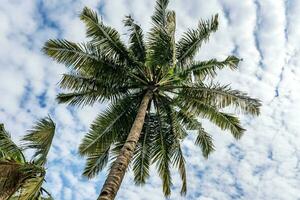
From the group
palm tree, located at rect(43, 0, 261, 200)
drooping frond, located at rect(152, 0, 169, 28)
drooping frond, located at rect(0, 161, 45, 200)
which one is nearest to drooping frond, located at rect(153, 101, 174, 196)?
palm tree, located at rect(43, 0, 261, 200)

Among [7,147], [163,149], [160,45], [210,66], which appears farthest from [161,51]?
[7,147]

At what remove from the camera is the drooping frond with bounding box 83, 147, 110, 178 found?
16.0 meters

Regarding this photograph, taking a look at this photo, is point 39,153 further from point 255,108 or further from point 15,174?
point 255,108

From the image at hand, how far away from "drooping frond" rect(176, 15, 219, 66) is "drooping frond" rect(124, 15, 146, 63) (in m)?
1.39

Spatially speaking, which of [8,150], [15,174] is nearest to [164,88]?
[8,150]

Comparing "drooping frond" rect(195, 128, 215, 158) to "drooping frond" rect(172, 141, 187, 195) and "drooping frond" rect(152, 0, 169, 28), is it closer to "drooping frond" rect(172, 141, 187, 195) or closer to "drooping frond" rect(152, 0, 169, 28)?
"drooping frond" rect(172, 141, 187, 195)

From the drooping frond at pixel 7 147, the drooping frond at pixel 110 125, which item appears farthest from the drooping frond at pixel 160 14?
the drooping frond at pixel 7 147

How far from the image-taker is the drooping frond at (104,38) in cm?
1502

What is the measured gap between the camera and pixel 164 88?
1472cm

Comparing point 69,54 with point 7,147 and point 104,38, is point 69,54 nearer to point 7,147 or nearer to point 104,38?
point 104,38

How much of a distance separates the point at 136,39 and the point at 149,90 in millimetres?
2438

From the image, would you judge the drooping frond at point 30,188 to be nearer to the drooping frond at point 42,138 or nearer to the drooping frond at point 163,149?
the drooping frond at point 42,138

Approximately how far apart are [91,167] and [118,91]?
3.25 metres

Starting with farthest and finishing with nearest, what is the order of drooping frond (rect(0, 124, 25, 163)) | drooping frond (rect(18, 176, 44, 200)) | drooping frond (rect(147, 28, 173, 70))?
1. drooping frond (rect(147, 28, 173, 70))
2. drooping frond (rect(0, 124, 25, 163))
3. drooping frond (rect(18, 176, 44, 200))
